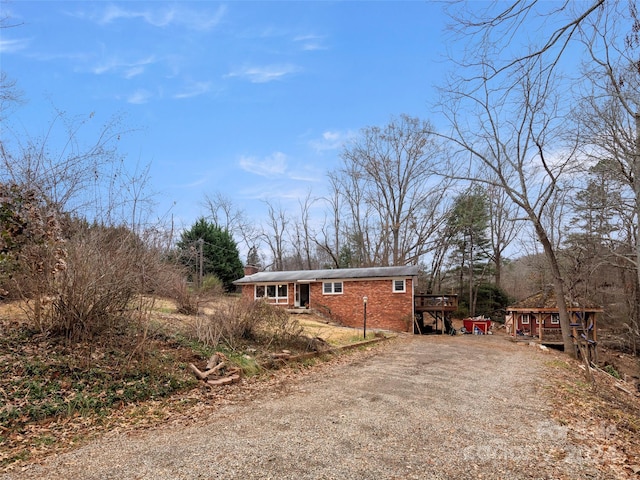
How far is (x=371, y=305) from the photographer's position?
A: 21438 mm

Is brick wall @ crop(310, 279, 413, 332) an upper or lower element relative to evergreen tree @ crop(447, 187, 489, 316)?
lower

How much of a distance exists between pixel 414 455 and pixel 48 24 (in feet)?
30.7

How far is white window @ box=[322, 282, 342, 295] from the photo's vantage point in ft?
75.1

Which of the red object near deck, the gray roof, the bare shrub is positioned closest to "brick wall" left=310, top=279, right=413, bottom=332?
the gray roof

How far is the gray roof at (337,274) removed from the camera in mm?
21250

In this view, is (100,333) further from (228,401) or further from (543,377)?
(543,377)

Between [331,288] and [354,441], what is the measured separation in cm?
1862

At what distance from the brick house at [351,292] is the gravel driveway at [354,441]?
13.4m

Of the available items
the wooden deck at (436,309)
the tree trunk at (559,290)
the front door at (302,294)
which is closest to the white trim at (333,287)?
the front door at (302,294)

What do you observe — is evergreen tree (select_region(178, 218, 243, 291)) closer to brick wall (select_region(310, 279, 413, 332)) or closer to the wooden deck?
brick wall (select_region(310, 279, 413, 332))

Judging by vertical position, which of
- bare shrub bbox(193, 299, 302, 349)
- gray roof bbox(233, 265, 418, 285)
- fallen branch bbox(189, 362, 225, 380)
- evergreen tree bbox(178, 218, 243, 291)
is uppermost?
evergreen tree bbox(178, 218, 243, 291)

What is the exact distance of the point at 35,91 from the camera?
7281 mm

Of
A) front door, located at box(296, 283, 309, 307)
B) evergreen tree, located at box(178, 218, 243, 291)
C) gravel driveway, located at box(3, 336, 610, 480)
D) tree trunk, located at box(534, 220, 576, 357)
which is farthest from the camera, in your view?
evergreen tree, located at box(178, 218, 243, 291)

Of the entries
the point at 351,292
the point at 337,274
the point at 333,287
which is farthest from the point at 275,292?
the point at 351,292
